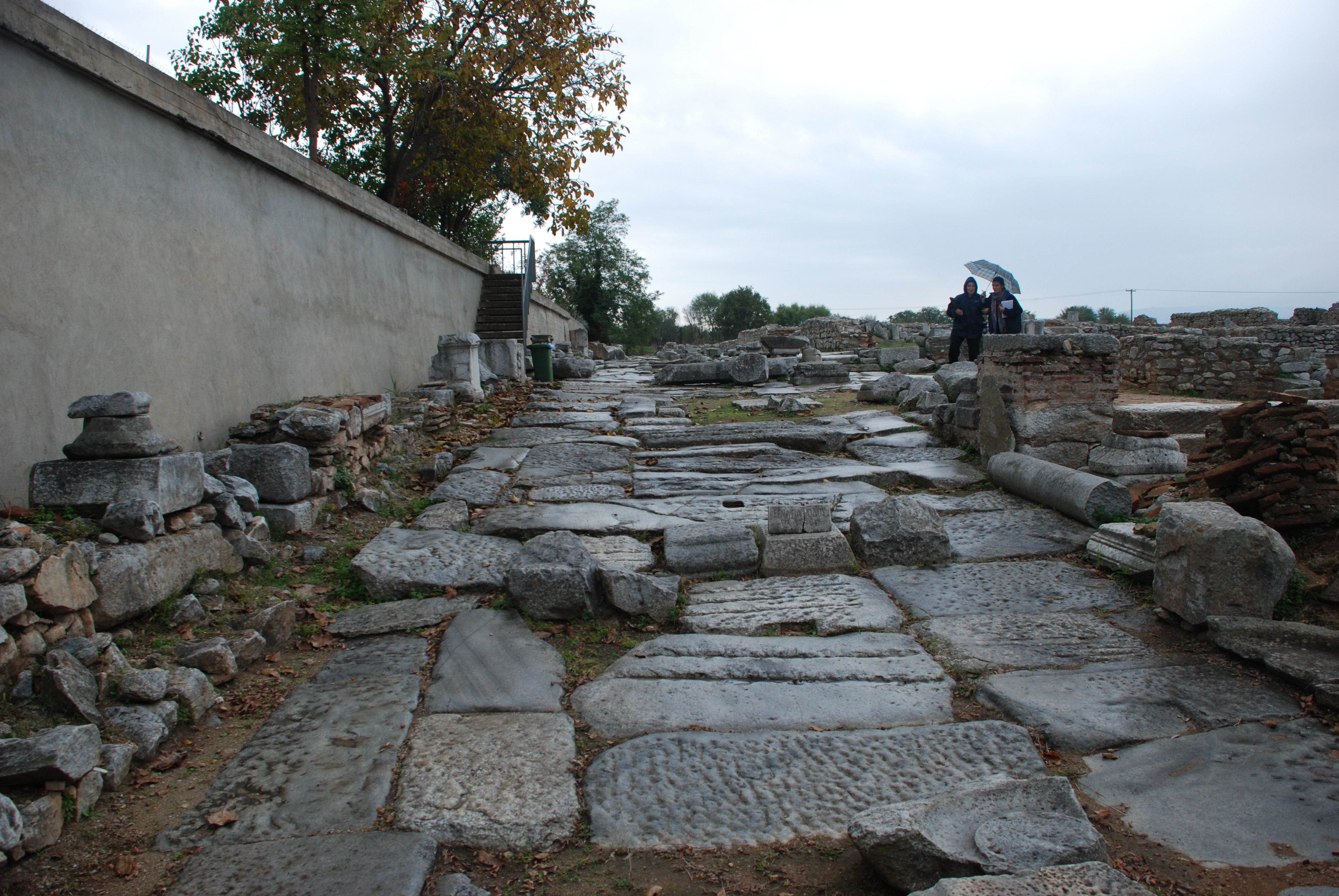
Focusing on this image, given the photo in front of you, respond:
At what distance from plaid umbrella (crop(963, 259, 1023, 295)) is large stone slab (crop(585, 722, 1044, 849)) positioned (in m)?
9.35

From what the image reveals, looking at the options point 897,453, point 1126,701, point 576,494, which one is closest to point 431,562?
point 576,494

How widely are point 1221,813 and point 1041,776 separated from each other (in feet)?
1.63

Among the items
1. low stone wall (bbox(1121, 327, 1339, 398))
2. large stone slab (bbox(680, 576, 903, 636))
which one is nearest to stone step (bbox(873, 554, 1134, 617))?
large stone slab (bbox(680, 576, 903, 636))

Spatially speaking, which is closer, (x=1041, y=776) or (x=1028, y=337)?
(x=1041, y=776)

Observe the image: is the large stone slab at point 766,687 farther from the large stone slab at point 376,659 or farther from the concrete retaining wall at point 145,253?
the concrete retaining wall at point 145,253

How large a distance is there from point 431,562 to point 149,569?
1.44m

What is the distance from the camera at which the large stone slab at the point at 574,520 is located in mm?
5125

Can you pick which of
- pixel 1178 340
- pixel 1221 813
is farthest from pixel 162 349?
pixel 1178 340

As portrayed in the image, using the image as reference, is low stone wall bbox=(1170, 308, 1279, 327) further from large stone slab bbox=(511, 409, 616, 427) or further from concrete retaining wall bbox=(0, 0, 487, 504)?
concrete retaining wall bbox=(0, 0, 487, 504)

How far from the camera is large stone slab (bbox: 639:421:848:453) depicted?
25.5 feet

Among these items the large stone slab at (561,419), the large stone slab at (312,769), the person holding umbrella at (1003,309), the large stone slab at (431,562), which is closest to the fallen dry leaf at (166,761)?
the large stone slab at (312,769)

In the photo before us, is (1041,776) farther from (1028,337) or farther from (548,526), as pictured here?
(1028,337)

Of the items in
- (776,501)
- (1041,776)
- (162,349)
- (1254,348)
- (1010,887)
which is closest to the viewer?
(1010,887)

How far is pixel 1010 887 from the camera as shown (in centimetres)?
173
